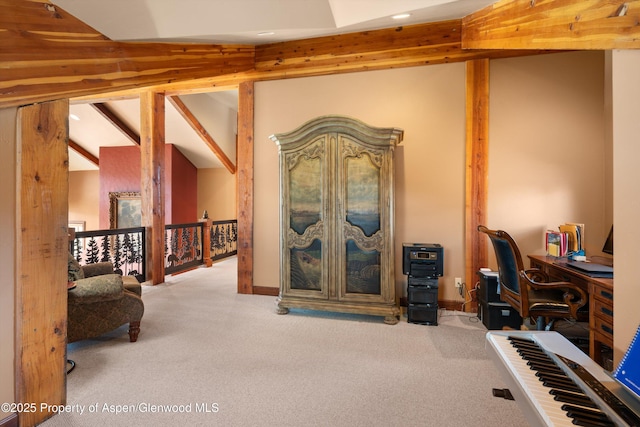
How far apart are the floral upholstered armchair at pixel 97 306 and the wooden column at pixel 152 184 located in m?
2.17

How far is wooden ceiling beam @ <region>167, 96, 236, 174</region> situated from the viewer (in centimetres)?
659

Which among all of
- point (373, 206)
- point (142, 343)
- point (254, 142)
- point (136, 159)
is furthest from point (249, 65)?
point (136, 159)

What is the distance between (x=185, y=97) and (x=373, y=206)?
5.20 metres

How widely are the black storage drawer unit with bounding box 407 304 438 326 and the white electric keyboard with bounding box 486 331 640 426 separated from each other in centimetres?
214

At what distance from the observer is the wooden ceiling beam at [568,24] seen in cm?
123

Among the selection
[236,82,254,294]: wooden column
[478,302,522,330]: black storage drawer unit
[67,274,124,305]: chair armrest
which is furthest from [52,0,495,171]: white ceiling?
[478,302,522,330]: black storage drawer unit

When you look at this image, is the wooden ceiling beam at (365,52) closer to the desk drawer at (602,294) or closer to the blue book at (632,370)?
the desk drawer at (602,294)

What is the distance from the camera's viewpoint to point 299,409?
1959mm

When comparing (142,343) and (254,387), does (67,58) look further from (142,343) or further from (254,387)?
(142,343)

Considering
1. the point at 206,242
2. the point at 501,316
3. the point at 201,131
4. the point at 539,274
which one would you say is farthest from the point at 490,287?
the point at 201,131

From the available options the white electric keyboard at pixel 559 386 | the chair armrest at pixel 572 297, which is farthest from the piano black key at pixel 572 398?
the chair armrest at pixel 572 297

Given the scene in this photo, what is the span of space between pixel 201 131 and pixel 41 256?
6.05 meters

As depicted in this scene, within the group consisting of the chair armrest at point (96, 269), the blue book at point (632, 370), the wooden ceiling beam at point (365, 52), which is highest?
the wooden ceiling beam at point (365, 52)

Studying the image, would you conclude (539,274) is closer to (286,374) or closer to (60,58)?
(286,374)
